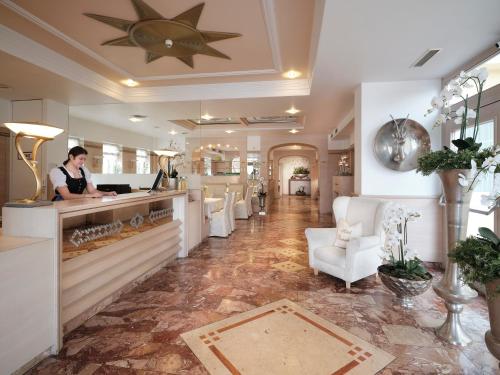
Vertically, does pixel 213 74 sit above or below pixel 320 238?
above

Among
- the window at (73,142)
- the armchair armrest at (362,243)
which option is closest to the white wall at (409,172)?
the armchair armrest at (362,243)

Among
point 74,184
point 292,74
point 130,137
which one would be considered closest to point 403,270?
point 292,74

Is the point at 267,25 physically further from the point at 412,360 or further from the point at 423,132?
the point at 412,360

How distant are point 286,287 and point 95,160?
16.2 feet

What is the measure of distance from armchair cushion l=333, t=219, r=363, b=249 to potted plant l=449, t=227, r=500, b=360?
5.13ft

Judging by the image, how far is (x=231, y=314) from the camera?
2389 millimetres

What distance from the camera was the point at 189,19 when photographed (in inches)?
107

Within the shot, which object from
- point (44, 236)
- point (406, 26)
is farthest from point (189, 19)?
point (44, 236)

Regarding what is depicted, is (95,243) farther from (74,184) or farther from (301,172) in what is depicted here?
(301,172)

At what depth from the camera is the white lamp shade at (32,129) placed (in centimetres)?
181

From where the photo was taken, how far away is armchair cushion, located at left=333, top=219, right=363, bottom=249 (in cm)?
316

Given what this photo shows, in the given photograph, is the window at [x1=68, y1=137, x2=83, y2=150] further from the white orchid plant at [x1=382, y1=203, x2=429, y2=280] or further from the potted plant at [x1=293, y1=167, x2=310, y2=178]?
the potted plant at [x1=293, y1=167, x2=310, y2=178]

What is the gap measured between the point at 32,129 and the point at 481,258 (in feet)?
10.1

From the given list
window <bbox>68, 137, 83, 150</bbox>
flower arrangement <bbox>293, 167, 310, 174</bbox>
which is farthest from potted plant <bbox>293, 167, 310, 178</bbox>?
window <bbox>68, 137, 83, 150</bbox>
